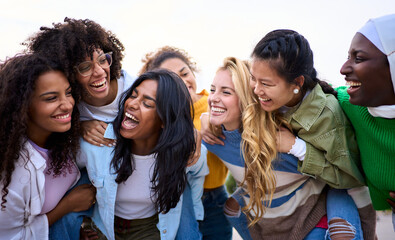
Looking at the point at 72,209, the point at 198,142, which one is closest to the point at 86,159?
the point at 72,209

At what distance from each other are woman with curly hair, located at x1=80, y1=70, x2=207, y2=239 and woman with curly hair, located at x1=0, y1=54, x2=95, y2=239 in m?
0.25

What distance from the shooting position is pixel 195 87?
3750 mm

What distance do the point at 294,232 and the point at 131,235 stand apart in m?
1.25

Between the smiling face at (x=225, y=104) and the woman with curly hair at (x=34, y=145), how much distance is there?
105cm

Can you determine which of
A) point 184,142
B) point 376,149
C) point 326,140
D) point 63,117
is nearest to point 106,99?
point 63,117

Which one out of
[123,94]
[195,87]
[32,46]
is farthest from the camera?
[195,87]

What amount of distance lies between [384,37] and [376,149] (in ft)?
2.43

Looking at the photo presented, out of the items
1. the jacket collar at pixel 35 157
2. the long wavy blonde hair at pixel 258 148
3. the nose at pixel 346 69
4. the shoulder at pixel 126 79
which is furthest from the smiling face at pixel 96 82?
the nose at pixel 346 69

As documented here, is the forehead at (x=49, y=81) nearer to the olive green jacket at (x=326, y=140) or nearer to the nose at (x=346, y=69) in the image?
the olive green jacket at (x=326, y=140)

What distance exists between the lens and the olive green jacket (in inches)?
100

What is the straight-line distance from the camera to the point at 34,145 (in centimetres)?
247

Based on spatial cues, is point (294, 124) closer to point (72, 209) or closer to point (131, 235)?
point (131, 235)

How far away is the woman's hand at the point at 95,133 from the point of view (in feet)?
9.04

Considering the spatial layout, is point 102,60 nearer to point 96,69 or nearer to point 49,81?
point 96,69
